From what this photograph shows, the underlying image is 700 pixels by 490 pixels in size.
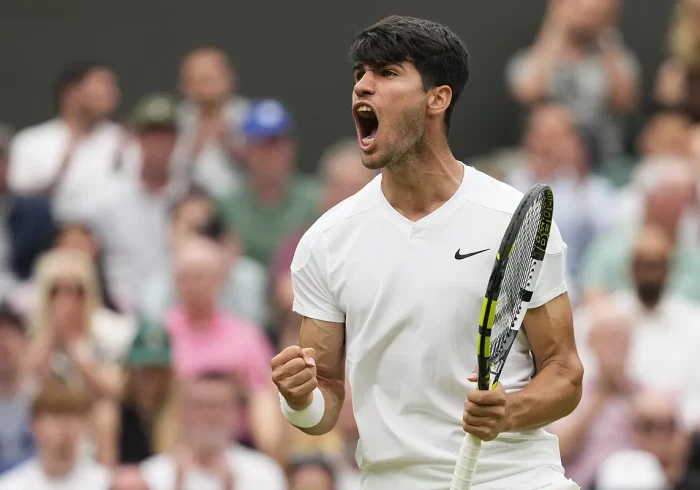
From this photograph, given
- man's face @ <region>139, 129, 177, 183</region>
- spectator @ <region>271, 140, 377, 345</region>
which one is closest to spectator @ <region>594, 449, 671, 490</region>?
spectator @ <region>271, 140, 377, 345</region>

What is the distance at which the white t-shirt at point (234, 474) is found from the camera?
6695 mm

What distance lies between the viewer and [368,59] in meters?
3.86

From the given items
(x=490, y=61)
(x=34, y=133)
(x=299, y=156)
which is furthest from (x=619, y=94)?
(x=34, y=133)

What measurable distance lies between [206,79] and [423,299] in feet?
18.2

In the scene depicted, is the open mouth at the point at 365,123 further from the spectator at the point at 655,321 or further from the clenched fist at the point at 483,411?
the spectator at the point at 655,321

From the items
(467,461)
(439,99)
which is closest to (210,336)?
(439,99)

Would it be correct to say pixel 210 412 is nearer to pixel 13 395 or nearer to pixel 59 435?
pixel 59 435

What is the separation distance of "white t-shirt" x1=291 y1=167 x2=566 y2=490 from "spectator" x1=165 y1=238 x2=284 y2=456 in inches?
134

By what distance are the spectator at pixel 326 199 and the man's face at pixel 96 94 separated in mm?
1461

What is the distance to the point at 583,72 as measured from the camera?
30.8 ft

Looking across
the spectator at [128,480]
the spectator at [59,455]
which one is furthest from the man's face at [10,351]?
the spectator at [128,480]

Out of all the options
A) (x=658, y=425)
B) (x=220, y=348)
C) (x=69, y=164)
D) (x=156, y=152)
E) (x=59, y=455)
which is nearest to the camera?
(x=59, y=455)

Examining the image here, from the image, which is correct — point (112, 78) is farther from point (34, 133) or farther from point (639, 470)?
point (639, 470)

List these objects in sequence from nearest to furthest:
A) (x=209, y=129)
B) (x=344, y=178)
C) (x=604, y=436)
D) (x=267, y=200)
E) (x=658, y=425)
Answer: (x=658, y=425)
(x=604, y=436)
(x=344, y=178)
(x=267, y=200)
(x=209, y=129)
